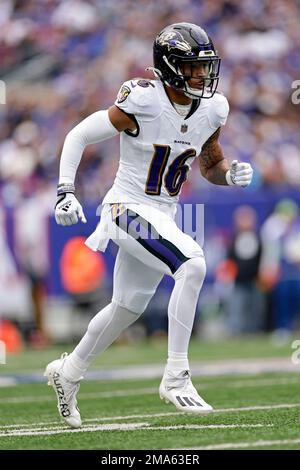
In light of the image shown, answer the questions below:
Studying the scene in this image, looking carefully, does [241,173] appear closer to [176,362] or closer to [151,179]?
[151,179]

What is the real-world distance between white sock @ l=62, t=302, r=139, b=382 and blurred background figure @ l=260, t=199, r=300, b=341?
A: 23.9 feet

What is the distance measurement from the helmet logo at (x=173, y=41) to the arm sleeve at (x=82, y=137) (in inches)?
15.4

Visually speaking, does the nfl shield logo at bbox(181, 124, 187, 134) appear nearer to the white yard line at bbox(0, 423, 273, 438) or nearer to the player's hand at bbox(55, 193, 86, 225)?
the player's hand at bbox(55, 193, 86, 225)

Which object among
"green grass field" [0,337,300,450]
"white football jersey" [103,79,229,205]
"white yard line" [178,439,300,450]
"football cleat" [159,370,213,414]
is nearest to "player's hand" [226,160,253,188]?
"white football jersey" [103,79,229,205]

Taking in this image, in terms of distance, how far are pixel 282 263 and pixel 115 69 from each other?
3183 mm

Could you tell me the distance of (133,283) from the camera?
4527 mm

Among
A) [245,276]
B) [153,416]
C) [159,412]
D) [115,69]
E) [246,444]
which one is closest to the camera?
[246,444]

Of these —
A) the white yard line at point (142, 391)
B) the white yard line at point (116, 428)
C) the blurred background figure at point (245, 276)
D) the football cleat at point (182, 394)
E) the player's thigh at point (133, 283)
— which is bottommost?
the blurred background figure at point (245, 276)

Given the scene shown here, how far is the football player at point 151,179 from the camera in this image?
14.2 feet

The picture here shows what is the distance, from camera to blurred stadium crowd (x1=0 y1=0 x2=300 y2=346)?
41.8ft

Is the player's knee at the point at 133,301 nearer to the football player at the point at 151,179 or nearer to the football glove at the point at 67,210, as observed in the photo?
the football player at the point at 151,179

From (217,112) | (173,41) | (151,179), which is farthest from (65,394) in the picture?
(173,41)

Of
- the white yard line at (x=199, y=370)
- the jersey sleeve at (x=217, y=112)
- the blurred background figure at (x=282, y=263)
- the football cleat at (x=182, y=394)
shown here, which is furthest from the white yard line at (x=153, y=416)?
the blurred background figure at (x=282, y=263)
